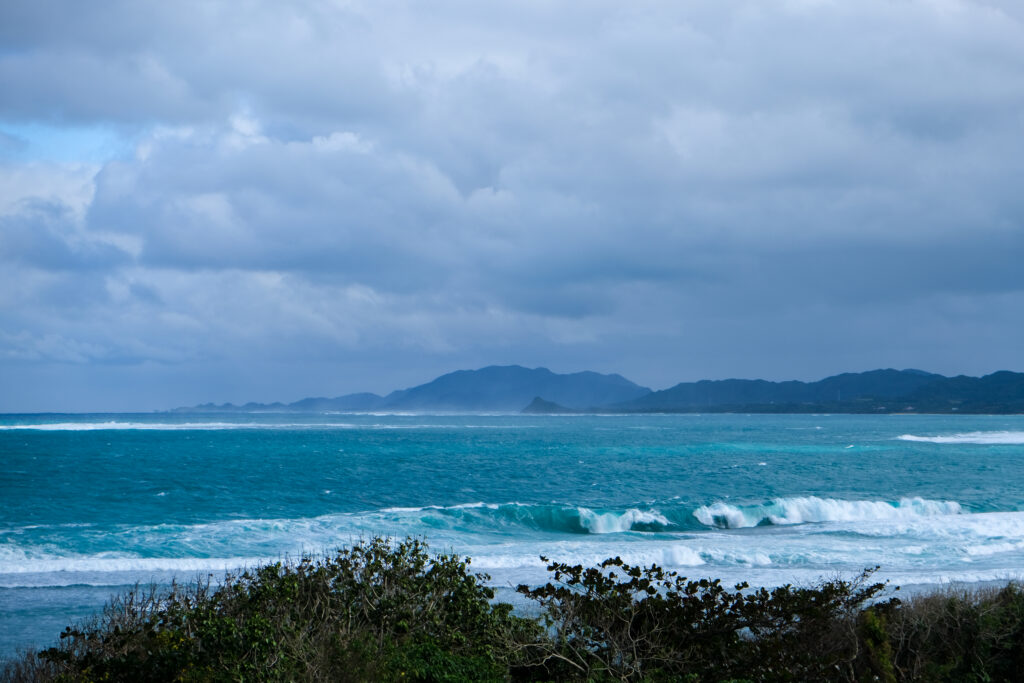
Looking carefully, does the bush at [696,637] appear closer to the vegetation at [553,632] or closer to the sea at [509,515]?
the vegetation at [553,632]

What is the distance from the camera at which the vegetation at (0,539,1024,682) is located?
7.73m

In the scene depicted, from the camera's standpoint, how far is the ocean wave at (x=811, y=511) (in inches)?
1130

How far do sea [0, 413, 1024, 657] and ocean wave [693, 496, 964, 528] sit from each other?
0.09m

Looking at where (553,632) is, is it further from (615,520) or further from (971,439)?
(971,439)

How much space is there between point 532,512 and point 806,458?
3116cm

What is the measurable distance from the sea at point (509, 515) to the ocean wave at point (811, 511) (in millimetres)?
86

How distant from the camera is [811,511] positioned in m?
29.9

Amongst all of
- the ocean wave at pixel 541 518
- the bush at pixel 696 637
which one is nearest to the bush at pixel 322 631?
the bush at pixel 696 637

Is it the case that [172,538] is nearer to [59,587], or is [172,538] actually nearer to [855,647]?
[59,587]

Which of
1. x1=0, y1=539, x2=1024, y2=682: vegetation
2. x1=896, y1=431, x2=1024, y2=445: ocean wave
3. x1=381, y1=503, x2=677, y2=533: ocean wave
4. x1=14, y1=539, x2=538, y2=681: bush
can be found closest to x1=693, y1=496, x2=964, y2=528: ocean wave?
x1=381, y1=503, x2=677, y2=533: ocean wave

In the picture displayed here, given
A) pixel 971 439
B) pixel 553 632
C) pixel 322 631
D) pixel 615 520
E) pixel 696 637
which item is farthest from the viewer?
pixel 971 439

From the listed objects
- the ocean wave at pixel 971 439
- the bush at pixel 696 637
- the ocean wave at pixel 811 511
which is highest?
the bush at pixel 696 637

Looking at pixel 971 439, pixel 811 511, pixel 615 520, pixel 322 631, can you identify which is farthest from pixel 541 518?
pixel 971 439

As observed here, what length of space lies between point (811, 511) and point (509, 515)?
11.1 metres
